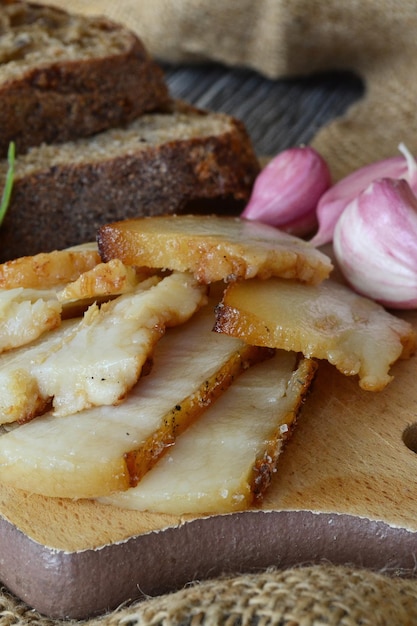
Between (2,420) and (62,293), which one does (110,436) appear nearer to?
(2,420)

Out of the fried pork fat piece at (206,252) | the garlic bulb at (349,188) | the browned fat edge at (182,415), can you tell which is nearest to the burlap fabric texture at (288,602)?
the browned fat edge at (182,415)

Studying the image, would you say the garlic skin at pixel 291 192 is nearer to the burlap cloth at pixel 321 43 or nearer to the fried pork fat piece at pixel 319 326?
the fried pork fat piece at pixel 319 326

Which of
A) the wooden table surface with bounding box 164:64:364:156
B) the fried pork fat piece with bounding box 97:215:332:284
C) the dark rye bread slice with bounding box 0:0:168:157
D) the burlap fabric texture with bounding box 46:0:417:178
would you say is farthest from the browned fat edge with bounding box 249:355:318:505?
the wooden table surface with bounding box 164:64:364:156

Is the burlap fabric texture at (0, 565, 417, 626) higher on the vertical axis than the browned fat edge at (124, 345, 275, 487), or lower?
lower

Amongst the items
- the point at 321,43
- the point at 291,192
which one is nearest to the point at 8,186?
the point at 291,192

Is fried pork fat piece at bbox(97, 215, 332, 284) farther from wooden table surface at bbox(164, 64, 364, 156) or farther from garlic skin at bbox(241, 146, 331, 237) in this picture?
wooden table surface at bbox(164, 64, 364, 156)

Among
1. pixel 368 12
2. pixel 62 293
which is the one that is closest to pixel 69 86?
pixel 62 293

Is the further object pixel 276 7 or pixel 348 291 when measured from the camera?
pixel 276 7
